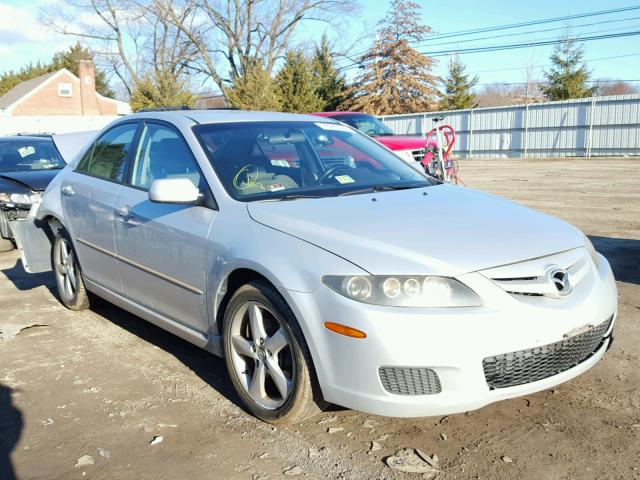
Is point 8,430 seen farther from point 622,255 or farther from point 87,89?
point 87,89

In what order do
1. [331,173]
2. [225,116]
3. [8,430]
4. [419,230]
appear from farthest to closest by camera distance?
[225,116]
[331,173]
[8,430]
[419,230]

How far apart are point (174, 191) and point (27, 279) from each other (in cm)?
432

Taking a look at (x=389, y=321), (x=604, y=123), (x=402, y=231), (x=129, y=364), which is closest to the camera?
(x=389, y=321)

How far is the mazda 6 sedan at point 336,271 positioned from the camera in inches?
112

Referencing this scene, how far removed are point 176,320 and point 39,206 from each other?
102 inches

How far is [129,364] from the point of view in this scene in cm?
443

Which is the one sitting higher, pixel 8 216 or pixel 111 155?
pixel 111 155

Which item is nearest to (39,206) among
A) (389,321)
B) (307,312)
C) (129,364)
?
(129,364)

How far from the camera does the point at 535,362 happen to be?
2.93 meters

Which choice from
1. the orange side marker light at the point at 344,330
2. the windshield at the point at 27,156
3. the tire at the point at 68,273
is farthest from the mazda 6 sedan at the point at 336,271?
the windshield at the point at 27,156

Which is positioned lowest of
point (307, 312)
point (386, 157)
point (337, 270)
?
point (307, 312)

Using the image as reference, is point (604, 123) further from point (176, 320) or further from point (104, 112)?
point (104, 112)

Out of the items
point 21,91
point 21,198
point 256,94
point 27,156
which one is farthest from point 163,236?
point 21,91

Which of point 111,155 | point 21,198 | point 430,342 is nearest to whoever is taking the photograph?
point 430,342
